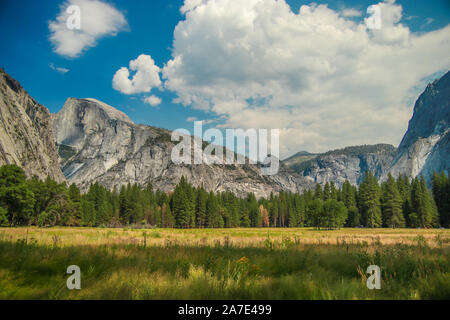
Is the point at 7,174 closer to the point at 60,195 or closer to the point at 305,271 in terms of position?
the point at 60,195

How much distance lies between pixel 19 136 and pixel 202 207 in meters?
98.5

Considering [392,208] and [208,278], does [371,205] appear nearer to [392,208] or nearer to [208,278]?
[392,208]

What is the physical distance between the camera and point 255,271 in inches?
279

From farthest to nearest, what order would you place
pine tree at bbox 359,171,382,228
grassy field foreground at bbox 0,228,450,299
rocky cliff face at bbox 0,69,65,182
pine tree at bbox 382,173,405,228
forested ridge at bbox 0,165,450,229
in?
rocky cliff face at bbox 0,69,65,182 < pine tree at bbox 359,171,382,228 < pine tree at bbox 382,173,405,228 < forested ridge at bbox 0,165,450,229 < grassy field foreground at bbox 0,228,450,299

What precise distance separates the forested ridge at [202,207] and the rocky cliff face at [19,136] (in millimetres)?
43690

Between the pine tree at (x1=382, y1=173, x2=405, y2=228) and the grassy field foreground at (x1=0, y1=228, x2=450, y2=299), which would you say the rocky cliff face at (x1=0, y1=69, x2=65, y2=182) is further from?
the pine tree at (x1=382, y1=173, x2=405, y2=228)

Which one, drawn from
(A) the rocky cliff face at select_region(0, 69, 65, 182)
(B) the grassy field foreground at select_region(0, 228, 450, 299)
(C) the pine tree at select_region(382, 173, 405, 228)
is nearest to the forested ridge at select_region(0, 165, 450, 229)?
(C) the pine tree at select_region(382, 173, 405, 228)

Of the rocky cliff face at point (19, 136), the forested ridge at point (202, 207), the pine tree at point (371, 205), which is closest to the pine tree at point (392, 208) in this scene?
the forested ridge at point (202, 207)

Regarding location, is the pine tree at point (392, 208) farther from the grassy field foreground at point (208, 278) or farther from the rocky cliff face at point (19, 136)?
the rocky cliff face at point (19, 136)

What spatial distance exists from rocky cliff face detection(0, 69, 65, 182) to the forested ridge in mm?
43690

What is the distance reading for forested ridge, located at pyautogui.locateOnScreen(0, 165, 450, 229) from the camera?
52.6m

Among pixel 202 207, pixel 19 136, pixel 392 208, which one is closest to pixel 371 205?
pixel 392 208

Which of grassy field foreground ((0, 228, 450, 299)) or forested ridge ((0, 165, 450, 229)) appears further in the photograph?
forested ridge ((0, 165, 450, 229))

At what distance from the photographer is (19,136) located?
12331 centimetres
